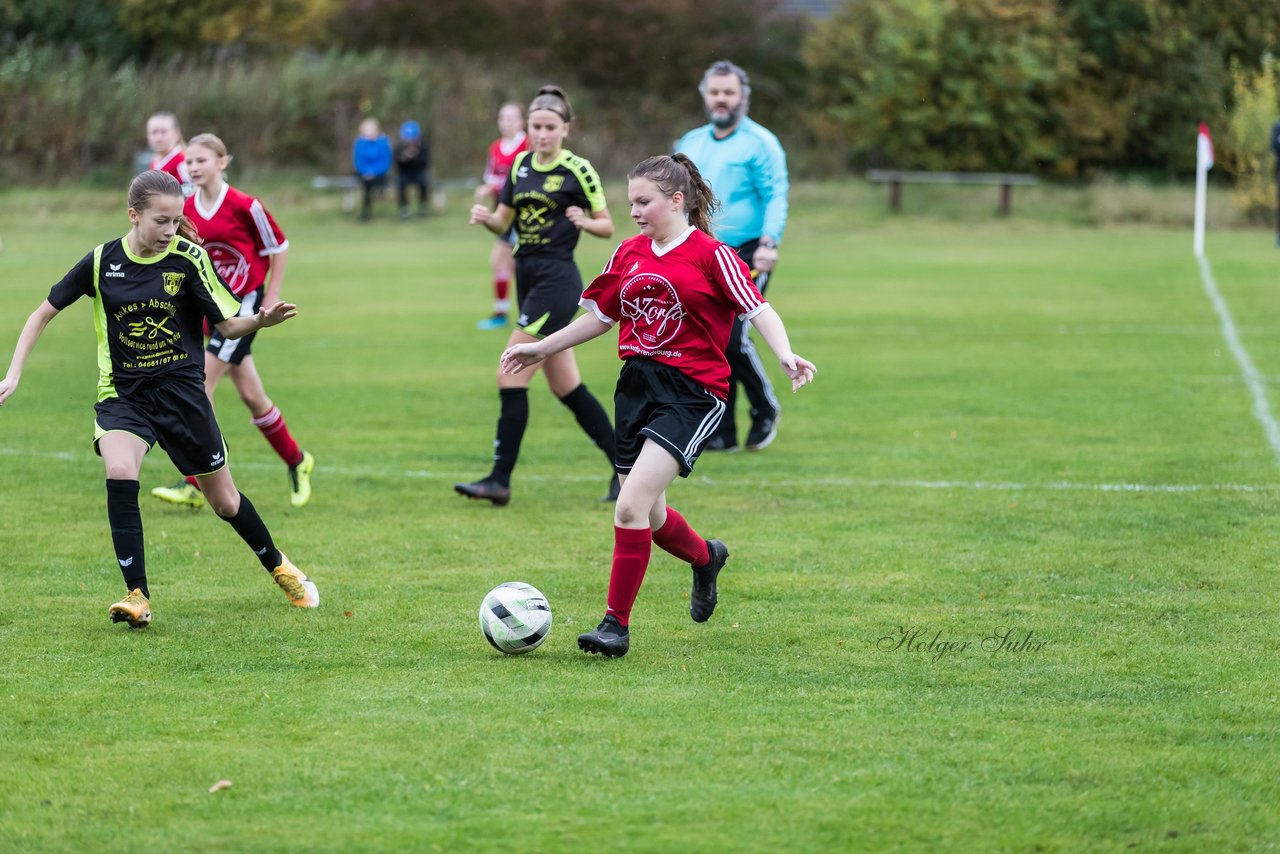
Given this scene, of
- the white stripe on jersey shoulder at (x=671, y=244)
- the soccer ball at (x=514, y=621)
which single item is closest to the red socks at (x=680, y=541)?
the soccer ball at (x=514, y=621)

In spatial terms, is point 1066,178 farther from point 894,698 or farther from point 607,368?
point 894,698

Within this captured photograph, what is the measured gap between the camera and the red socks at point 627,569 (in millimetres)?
5781

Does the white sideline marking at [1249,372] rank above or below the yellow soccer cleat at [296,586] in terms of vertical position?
below

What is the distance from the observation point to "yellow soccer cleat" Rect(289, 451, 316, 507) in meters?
8.66

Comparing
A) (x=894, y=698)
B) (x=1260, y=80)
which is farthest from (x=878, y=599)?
(x=1260, y=80)

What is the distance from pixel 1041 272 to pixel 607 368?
10.8 metres

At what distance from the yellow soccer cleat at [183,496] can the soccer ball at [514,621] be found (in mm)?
3314

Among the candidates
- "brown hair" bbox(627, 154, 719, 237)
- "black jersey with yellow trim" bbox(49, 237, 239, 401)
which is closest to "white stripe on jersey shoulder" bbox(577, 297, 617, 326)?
"brown hair" bbox(627, 154, 719, 237)

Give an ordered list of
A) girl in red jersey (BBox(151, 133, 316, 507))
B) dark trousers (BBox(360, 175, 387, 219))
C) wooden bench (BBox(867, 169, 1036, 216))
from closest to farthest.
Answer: girl in red jersey (BBox(151, 133, 316, 507)), dark trousers (BBox(360, 175, 387, 219)), wooden bench (BBox(867, 169, 1036, 216))

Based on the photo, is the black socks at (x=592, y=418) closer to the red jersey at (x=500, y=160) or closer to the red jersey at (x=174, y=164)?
the red jersey at (x=174, y=164)

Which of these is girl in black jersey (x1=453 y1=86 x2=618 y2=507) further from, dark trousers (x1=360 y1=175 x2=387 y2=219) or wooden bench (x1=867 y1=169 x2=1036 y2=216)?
wooden bench (x1=867 y1=169 x2=1036 y2=216)

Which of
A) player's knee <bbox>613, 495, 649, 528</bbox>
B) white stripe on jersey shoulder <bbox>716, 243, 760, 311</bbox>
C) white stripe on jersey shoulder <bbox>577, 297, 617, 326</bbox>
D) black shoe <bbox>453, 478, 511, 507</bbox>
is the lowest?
black shoe <bbox>453, 478, 511, 507</bbox>

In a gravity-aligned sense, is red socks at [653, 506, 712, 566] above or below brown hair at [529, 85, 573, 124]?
below

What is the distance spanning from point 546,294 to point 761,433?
2.22 meters
